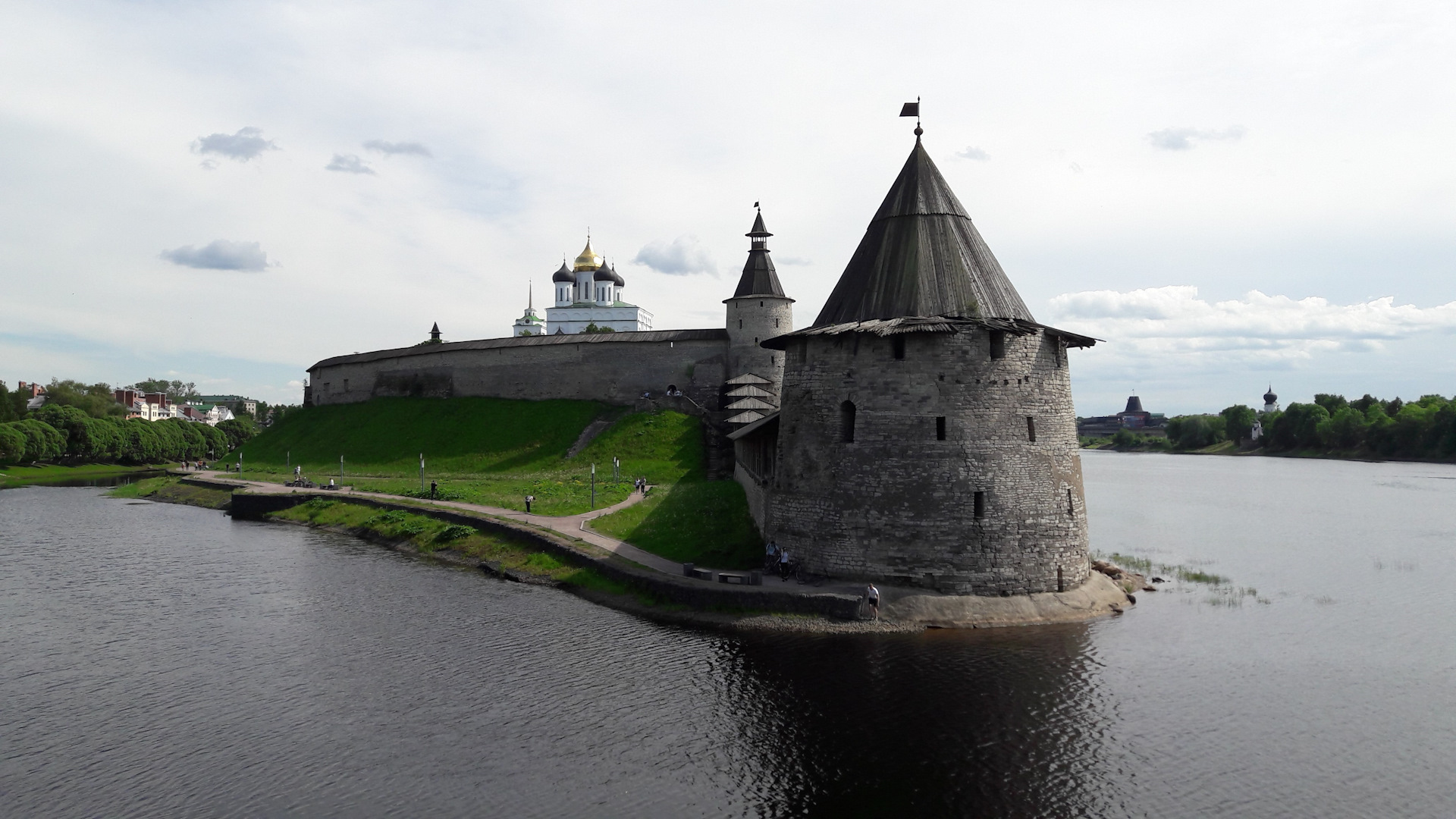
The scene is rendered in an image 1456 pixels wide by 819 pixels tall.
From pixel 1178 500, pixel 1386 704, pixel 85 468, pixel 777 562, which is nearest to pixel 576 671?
pixel 777 562

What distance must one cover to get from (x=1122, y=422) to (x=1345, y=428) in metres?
77.8

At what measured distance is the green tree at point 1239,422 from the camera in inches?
4134

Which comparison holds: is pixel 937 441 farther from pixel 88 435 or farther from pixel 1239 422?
pixel 1239 422

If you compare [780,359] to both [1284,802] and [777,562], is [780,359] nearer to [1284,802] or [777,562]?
[777,562]

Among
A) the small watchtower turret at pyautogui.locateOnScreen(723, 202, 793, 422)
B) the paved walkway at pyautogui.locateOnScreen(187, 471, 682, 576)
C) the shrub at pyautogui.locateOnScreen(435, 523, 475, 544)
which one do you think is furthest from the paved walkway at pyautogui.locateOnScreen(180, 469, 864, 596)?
the small watchtower turret at pyautogui.locateOnScreen(723, 202, 793, 422)

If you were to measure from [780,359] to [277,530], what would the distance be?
22.5m

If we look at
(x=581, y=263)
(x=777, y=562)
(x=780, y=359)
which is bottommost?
(x=777, y=562)

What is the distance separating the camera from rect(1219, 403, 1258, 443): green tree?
344 ft

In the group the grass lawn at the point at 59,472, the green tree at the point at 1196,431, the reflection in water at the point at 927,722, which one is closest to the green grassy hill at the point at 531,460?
the reflection in water at the point at 927,722

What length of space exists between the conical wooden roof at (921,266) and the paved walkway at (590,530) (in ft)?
19.3

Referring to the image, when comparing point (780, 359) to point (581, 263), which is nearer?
point (780, 359)

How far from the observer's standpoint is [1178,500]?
4803 centimetres

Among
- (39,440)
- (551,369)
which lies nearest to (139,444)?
(39,440)

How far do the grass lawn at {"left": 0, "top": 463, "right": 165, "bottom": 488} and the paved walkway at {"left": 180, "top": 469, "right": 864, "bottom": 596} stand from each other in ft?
81.5
